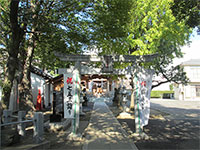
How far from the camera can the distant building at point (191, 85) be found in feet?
108

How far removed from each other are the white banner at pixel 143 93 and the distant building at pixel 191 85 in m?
29.2

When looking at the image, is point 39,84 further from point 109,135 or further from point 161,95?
point 161,95

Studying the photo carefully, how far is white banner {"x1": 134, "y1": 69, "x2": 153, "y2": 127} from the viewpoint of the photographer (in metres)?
7.10

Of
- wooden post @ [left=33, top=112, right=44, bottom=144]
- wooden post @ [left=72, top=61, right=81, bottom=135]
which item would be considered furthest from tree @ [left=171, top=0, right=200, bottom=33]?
wooden post @ [left=33, top=112, right=44, bottom=144]

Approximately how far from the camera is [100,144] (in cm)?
598

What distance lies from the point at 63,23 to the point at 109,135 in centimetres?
721

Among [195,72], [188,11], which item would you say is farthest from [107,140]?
[195,72]

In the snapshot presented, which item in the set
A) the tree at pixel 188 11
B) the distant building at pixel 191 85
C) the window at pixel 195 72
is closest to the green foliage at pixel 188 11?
the tree at pixel 188 11

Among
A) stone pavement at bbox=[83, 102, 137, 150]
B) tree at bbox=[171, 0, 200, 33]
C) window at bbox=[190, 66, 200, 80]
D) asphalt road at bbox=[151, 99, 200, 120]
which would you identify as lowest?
asphalt road at bbox=[151, 99, 200, 120]

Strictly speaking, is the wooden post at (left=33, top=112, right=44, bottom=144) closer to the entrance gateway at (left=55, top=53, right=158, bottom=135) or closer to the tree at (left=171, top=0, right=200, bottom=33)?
the entrance gateway at (left=55, top=53, right=158, bottom=135)

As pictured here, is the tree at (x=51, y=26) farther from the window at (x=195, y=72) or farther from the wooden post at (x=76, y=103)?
the window at (x=195, y=72)

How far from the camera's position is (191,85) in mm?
33562

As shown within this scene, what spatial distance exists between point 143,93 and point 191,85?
31504 millimetres

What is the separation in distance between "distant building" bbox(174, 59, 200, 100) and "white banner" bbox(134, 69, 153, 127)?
2923 centimetres
